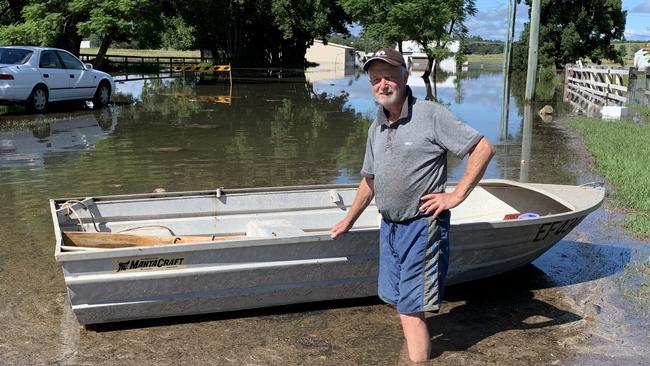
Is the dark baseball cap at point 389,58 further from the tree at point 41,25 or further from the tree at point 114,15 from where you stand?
the tree at point 41,25

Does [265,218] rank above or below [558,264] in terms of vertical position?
above

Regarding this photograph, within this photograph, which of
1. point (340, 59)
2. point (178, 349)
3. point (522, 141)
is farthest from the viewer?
point (340, 59)

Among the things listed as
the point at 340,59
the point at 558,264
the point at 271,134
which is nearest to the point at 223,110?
the point at 271,134

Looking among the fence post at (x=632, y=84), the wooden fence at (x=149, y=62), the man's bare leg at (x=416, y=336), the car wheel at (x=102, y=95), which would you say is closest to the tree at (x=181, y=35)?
the wooden fence at (x=149, y=62)

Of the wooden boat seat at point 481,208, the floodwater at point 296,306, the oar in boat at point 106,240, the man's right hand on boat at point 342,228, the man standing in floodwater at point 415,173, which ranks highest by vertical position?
the man standing in floodwater at point 415,173

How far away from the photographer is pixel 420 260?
3.92 meters

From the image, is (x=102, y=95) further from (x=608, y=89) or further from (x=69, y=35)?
(x=608, y=89)

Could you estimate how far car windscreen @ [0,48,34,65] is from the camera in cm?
1678

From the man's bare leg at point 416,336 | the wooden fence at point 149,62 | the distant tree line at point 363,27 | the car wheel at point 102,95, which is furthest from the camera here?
the distant tree line at point 363,27

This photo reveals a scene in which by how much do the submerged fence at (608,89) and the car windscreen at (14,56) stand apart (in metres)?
17.1

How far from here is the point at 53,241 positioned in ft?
22.3

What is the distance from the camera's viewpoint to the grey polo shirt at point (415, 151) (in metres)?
3.78

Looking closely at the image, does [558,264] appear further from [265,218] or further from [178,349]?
[178,349]

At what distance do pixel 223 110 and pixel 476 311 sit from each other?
15944 millimetres
